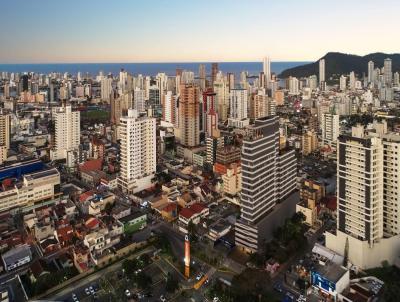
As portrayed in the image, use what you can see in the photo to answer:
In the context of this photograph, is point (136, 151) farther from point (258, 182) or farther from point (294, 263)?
point (294, 263)

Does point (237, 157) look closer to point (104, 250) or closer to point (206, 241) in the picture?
point (206, 241)

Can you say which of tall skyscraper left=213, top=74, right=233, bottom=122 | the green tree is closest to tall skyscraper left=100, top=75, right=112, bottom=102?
tall skyscraper left=213, top=74, right=233, bottom=122

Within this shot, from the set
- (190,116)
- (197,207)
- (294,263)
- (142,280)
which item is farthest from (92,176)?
(294,263)

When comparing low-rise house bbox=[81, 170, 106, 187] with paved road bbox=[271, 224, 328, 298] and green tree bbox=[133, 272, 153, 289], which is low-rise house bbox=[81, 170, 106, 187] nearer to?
green tree bbox=[133, 272, 153, 289]

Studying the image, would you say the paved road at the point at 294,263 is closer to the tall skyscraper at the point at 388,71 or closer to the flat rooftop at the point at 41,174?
the flat rooftop at the point at 41,174

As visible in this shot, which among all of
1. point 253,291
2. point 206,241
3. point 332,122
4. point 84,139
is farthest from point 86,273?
point 332,122

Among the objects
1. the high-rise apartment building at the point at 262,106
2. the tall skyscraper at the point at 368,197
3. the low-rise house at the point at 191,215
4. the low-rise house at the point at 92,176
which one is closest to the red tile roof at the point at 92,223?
the low-rise house at the point at 191,215
